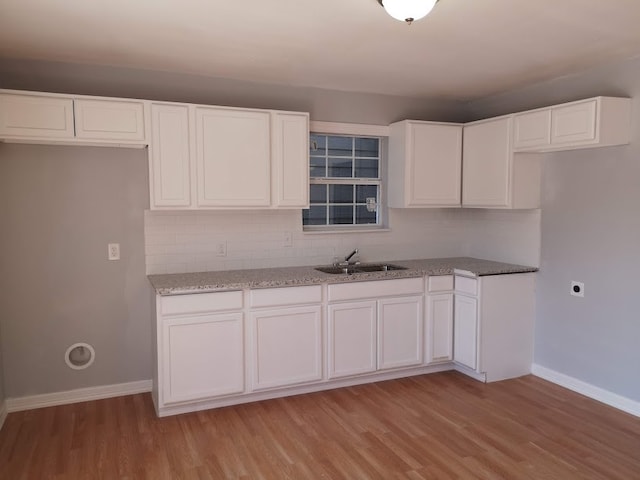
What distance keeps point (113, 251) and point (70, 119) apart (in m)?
0.97

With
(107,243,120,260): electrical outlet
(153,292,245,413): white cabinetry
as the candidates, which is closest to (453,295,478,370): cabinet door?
(153,292,245,413): white cabinetry

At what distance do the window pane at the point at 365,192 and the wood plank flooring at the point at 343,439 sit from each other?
1.71 meters

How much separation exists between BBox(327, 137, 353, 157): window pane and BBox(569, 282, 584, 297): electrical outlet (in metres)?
2.11

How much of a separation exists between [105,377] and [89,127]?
5.92ft

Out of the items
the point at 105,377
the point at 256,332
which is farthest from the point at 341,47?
the point at 105,377

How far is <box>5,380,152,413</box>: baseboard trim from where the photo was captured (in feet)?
11.3

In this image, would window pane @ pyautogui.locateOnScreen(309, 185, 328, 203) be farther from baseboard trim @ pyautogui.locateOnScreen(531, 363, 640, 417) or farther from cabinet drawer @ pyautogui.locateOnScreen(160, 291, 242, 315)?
baseboard trim @ pyautogui.locateOnScreen(531, 363, 640, 417)

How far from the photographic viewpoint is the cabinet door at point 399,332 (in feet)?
12.8

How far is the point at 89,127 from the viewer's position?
3221 millimetres

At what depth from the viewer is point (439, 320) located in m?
4.12

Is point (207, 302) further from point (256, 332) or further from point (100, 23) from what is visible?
point (100, 23)

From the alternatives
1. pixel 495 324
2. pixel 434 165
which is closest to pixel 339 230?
pixel 434 165

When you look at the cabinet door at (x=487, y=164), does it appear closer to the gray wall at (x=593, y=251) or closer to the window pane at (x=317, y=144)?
the gray wall at (x=593, y=251)

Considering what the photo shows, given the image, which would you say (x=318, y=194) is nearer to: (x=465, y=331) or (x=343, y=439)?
(x=465, y=331)
